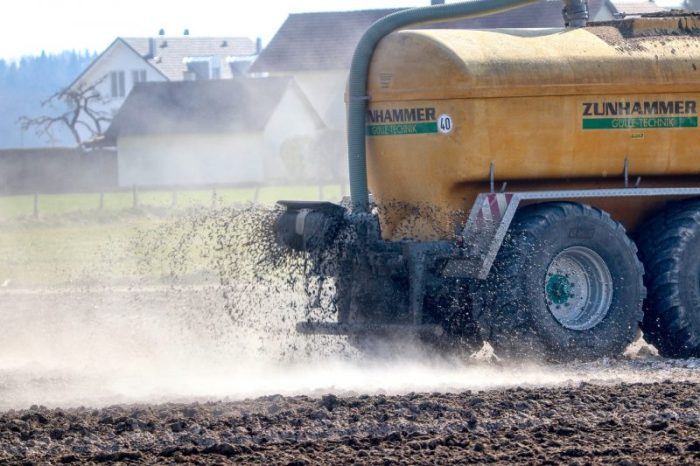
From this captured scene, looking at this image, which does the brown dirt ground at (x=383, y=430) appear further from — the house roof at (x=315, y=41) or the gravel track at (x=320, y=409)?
the house roof at (x=315, y=41)

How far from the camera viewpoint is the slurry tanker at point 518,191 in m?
9.96

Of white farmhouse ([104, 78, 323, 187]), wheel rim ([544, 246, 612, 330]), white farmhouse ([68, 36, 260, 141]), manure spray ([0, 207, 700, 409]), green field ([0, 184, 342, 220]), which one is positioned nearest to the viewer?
manure spray ([0, 207, 700, 409])

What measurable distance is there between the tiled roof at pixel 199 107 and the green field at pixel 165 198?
10.8m

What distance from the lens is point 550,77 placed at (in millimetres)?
10078

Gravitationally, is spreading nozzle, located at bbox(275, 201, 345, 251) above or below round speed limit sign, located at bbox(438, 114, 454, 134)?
below

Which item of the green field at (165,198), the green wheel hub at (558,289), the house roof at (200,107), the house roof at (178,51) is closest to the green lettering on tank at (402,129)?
the green wheel hub at (558,289)

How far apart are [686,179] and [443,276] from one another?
2505 mm

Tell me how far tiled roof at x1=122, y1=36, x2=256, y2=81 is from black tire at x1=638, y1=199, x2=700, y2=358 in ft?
236

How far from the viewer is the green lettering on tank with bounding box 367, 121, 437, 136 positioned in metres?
10.1

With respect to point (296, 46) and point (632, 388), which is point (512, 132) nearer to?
point (632, 388)

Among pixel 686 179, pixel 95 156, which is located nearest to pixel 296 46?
pixel 95 156

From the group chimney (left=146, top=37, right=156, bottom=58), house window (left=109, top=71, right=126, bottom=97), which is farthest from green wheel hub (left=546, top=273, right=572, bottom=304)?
chimney (left=146, top=37, right=156, bottom=58)

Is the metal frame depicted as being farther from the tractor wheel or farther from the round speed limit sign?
the round speed limit sign

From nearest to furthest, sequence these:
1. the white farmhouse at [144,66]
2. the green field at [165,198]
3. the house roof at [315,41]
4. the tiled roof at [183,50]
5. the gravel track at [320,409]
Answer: the gravel track at [320,409] → the green field at [165,198] → the house roof at [315,41] → the white farmhouse at [144,66] → the tiled roof at [183,50]
